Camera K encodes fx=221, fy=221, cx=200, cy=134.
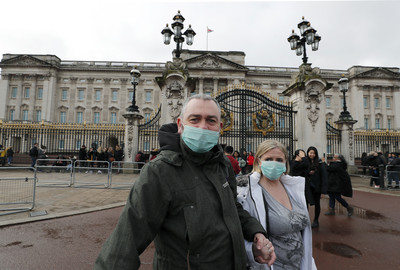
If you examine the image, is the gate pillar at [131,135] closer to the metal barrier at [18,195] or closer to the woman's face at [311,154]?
the metal barrier at [18,195]

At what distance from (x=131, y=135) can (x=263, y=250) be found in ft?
36.3

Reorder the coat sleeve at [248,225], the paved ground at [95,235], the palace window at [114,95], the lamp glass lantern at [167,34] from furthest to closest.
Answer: the palace window at [114,95] < the lamp glass lantern at [167,34] < the paved ground at [95,235] < the coat sleeve at [248,225]

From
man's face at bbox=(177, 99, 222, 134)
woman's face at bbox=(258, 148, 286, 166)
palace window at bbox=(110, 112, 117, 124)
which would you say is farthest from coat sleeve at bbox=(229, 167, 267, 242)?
palace window at bbox=(110, 112, 117, 124)

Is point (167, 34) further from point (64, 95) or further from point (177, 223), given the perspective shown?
point (64, 95)

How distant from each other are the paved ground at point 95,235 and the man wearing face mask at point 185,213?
2.23 m

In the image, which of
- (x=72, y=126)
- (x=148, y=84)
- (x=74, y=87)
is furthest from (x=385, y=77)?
(x=74, y=87)

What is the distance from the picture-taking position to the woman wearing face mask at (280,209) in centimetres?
207

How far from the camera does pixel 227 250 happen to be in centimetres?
135

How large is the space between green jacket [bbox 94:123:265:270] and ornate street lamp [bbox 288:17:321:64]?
11058mm

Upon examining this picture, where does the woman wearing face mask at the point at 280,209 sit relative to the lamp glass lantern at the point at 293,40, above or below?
→ below

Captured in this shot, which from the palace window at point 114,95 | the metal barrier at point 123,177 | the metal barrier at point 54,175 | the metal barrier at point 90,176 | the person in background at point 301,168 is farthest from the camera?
the palace window at point 114,95

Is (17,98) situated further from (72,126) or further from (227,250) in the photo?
(227,250)

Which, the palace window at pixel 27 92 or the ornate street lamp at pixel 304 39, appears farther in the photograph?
the palace window at pixel 27 92

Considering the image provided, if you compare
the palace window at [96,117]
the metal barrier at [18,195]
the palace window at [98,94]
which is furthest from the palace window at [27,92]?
the metal barrier at [18,195]
